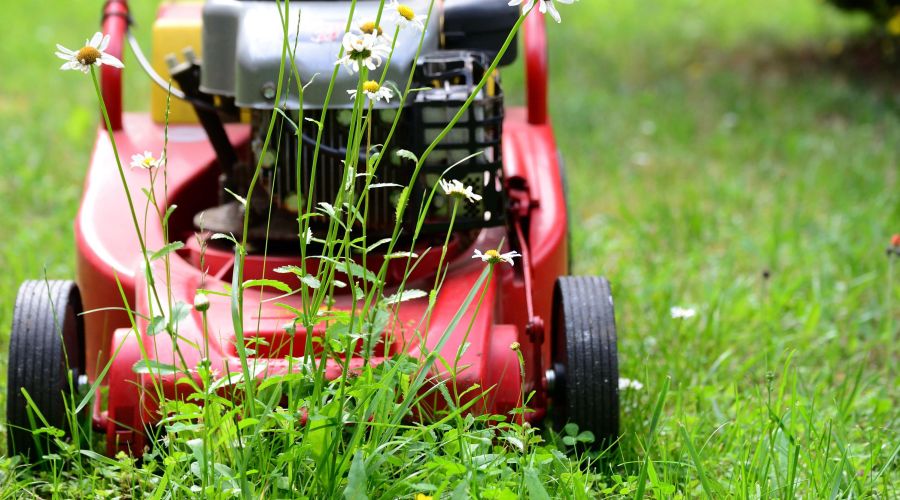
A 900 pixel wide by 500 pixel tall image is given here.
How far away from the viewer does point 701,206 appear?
368cm

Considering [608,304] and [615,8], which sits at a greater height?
[615,8]

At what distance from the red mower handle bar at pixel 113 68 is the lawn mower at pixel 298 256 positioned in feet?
0.55

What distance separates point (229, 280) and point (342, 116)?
0.39 meters

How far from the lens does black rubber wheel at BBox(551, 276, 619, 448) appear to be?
1.92 m

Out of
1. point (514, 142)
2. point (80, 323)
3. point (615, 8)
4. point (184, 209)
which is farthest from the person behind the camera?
point (615, 8)

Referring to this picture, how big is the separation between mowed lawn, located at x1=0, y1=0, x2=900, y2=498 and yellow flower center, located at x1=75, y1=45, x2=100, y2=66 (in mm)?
468

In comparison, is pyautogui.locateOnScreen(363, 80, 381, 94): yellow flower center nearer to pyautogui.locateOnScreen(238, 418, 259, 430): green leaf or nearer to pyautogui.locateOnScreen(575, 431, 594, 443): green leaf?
pyautogui.locateOnScreen(238, 418, 259, 430): green leaf

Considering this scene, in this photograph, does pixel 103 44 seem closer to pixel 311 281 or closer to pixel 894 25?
pixel 311 281

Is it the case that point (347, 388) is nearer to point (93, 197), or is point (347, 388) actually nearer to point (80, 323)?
point (80, 323)

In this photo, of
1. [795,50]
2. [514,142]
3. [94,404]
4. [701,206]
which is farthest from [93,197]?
[795,50]

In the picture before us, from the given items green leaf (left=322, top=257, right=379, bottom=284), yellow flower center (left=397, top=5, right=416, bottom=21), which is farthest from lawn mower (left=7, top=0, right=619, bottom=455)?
yellow flower center (left=397, top=5, right=416, bottom=21)

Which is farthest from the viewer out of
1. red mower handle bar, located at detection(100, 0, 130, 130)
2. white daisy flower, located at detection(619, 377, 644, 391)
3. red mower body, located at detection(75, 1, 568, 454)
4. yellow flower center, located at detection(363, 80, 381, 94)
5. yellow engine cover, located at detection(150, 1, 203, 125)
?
yellow engine cover, located at detection(150, 1, 203, 125)

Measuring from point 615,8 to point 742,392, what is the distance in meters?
4.84

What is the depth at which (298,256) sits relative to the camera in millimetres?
2088
